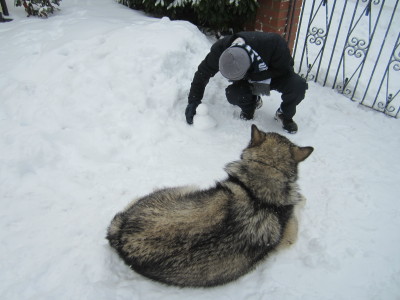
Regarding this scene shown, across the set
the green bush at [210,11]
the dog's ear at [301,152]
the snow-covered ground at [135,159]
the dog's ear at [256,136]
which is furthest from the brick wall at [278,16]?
the dog's ear at [301,152]

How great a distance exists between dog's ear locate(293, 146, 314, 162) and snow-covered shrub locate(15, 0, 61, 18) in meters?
4.59

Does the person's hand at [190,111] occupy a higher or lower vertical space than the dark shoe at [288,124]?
higher

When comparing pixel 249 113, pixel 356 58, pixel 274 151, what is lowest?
pixel 249 113

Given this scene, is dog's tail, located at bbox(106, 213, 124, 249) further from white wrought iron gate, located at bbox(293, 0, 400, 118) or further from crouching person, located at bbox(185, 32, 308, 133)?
white wrought iron gate, located at bbox(293, 0, 400, 118)

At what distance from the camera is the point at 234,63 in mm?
2754

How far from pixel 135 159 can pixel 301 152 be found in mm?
1752

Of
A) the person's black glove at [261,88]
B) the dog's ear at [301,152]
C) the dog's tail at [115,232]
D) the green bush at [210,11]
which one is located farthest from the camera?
the green bush at [210,11]

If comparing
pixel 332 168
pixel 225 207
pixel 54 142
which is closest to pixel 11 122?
pixel 54 142

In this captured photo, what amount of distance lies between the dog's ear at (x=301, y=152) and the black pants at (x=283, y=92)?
136 centimetres

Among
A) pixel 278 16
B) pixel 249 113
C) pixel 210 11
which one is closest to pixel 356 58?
pixel 278 16

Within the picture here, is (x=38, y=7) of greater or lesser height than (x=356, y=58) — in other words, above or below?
above

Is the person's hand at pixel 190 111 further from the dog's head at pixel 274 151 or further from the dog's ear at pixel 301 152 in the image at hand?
the dog's ear at pixel 301 152

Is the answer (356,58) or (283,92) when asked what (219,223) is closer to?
(283,92)

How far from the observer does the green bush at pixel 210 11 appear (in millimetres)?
4320
